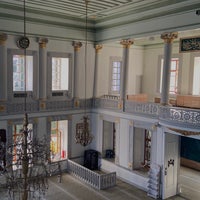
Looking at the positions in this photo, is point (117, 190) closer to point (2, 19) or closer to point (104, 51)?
point (104, 51)

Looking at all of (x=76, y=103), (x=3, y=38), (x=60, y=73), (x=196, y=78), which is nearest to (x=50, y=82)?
(x=60, y=73)

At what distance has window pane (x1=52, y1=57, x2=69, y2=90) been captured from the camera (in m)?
14.1

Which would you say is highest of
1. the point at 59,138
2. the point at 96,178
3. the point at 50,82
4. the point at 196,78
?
the point at 196,78

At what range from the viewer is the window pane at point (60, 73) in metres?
14.1

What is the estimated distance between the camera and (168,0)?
1058 cm

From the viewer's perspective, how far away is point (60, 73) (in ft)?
46.9

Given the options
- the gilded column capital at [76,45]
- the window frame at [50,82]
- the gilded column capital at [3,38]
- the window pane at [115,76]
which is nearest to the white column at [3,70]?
the gilded column capital at [3,38]

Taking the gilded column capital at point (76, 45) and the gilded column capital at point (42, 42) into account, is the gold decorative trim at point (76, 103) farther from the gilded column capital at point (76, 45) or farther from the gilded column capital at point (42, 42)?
the gilded column capital at point (42, 42)

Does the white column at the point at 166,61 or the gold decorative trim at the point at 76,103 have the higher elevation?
the white column at the point at 166,61

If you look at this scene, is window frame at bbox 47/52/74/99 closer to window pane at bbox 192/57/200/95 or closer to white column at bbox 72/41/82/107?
white column at bbox 72/41/82/107

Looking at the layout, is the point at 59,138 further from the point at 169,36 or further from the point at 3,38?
the point at 169,36

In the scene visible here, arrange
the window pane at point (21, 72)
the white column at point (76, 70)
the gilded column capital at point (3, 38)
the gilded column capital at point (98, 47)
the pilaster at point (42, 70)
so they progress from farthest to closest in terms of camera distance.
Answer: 1. the gilded column capital at point (98, 47)
2. the white column at point (76, 70)
3. the pilaster at point (42, 70)
4. the window pane at point (21, 72)
5. the gilded column capital at point (3, 38)

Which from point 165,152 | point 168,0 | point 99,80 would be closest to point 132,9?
point 168,0

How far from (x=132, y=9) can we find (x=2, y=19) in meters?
5.42
